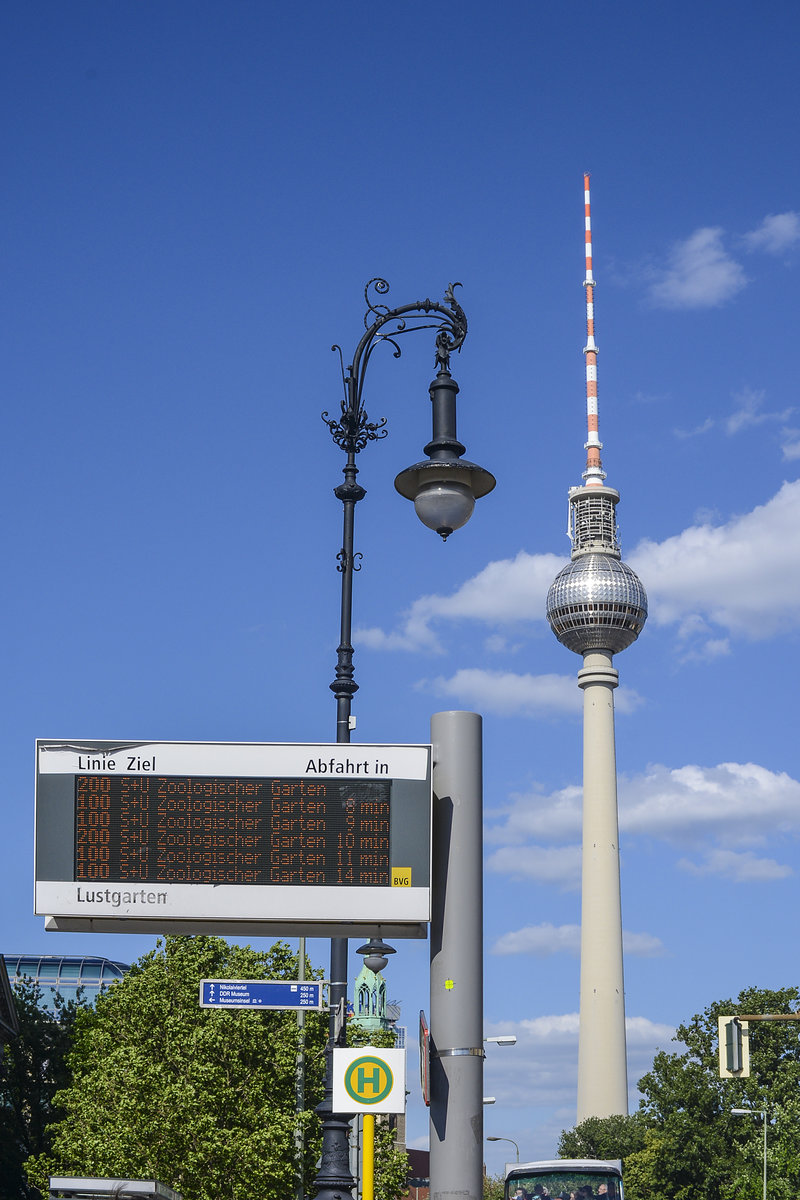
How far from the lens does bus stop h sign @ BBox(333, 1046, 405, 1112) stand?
986 cm

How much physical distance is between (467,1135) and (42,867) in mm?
3960

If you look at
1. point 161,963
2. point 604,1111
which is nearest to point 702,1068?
point 604,1111

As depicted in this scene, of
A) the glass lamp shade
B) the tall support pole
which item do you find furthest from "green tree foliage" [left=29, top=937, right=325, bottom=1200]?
the tall support pole

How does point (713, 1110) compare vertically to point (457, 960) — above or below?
below

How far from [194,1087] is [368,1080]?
116ft

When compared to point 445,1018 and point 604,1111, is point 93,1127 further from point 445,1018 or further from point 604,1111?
point 604,1111

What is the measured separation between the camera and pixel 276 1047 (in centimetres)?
4462

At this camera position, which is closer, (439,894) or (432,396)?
(439,894)

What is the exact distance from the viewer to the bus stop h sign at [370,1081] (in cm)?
986

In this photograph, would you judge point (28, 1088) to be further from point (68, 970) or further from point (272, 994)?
point (68, 970)

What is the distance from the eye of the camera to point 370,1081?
994 cm

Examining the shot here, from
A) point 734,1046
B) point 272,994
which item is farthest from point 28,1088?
point 272,994

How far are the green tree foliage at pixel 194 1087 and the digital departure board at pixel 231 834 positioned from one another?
3329 centimetres

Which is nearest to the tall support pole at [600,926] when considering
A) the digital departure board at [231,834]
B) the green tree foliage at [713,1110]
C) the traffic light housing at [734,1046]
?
the green tree foliage at [713,1110]
